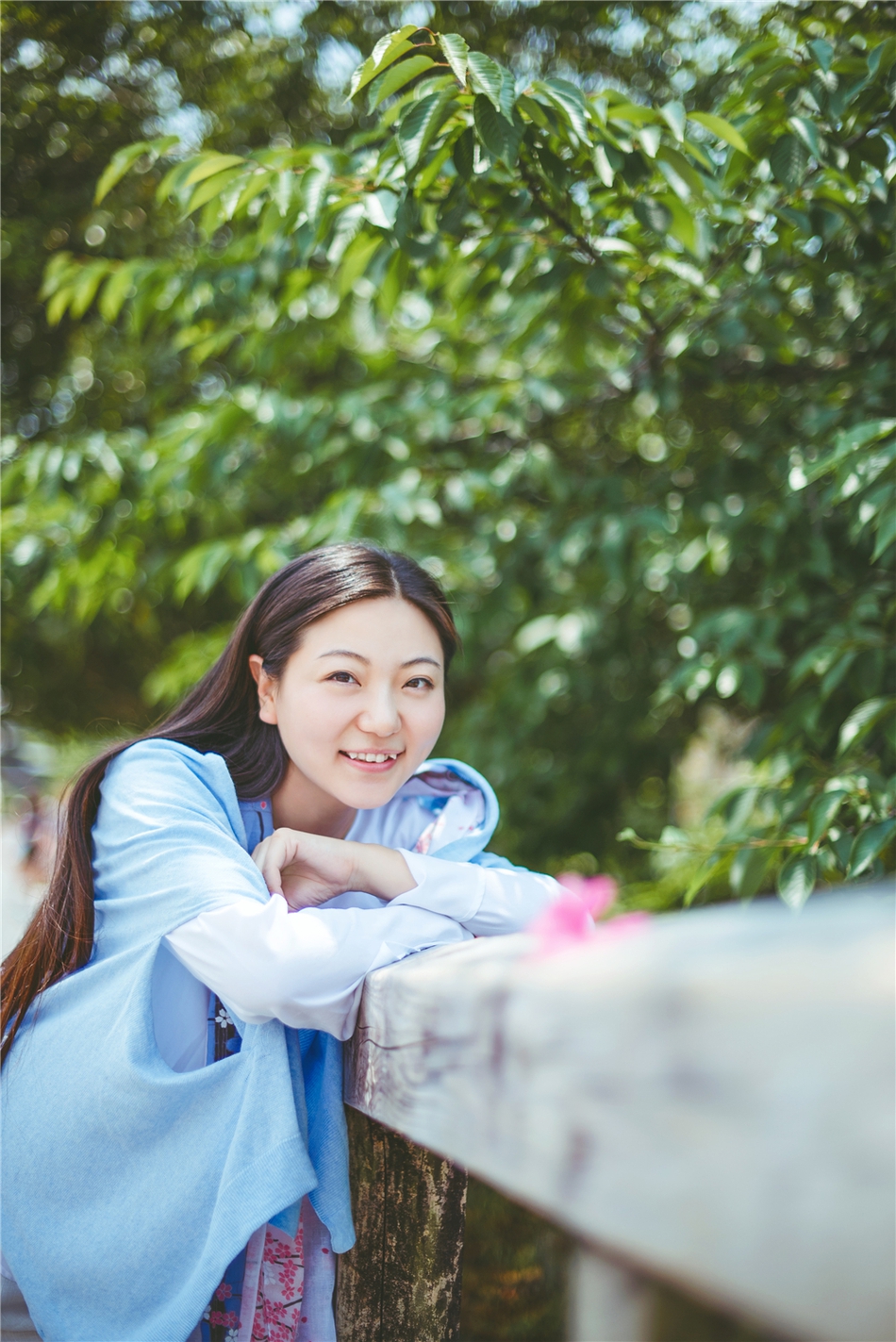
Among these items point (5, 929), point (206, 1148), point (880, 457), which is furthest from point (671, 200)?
point (5, 929)

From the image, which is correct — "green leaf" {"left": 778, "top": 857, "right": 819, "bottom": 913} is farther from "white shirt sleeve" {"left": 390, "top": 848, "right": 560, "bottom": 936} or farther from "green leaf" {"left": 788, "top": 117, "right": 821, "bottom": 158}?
"green leaf" {"left": 788, "top": 117, "right": 821, "bottom": 158}

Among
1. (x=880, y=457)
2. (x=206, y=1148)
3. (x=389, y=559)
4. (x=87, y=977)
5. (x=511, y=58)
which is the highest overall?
(x=511, y=58)

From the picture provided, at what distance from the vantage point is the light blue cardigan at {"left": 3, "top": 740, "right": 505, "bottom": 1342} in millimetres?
1027

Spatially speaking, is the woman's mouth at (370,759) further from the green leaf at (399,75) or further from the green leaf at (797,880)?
the green leaf at (399,75)

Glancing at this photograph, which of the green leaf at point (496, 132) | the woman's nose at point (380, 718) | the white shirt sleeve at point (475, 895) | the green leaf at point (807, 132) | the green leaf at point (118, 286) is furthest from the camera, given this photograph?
the green leaf at point (118, 286)

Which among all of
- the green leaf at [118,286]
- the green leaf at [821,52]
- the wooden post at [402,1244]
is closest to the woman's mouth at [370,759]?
the wooden post at [402,1244]

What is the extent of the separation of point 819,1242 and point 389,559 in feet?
3.98

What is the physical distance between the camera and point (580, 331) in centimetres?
258

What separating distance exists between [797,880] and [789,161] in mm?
1275

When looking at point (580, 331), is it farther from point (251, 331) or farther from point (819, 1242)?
point (819, 1242)

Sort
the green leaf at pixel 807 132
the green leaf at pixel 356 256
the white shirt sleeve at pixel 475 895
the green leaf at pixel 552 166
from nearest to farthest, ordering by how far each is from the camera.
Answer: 1. the white shirt sleeve at pixel 475 895
2. the green leaf at pixel 807 132
3. the green leaf at pixel 552 166
4. the green leaf at pixel 356 256

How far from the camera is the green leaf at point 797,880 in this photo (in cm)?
167

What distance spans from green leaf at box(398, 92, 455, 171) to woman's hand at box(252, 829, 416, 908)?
106 centimetres

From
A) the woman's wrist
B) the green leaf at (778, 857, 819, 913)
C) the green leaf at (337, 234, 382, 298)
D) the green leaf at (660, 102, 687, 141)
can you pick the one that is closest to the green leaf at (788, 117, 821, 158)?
the green leaf at (660, 102, 687, 141)
